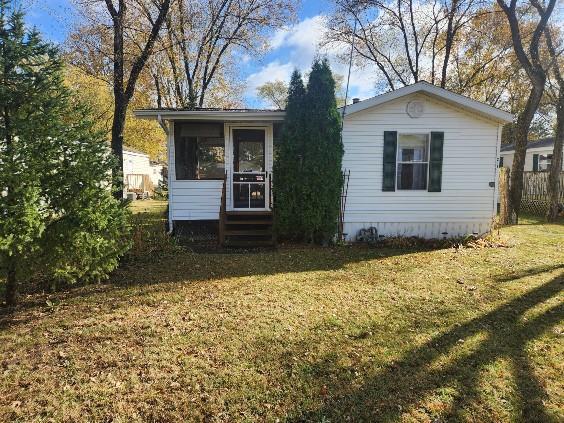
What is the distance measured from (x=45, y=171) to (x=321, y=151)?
5.37m

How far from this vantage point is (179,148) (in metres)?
9.35

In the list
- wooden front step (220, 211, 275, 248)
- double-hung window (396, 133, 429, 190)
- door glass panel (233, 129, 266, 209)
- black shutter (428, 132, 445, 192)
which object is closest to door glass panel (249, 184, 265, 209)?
door glass panel (233, 129, 266, 209)

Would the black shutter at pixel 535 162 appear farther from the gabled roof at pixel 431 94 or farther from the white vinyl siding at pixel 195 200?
the white vinyl siding at pixel 195 200

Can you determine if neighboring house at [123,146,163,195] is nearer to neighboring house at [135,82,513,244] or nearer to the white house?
neighboring house at [135,82,513,244]

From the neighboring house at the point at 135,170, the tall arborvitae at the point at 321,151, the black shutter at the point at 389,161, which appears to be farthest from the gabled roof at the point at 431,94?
the neighboring house at the point at 135,170

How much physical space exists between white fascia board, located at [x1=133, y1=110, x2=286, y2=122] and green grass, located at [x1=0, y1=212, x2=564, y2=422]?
4086 millimetres

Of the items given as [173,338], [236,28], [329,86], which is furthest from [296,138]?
[236,28]

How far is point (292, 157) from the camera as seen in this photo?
8.35 m

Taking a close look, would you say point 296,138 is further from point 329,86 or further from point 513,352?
point 513,352

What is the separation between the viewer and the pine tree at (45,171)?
4.06 m

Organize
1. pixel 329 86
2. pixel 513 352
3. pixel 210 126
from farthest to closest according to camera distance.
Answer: pixel 210 126 < pixel 329 86 < pixel 513 352

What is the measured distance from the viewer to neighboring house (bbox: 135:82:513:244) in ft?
28.8

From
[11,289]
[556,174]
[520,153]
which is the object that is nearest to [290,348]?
[11,289]

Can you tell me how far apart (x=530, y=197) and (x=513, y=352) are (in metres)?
15.2
